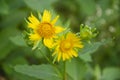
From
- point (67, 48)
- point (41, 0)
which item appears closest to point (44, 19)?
point (67, 48)

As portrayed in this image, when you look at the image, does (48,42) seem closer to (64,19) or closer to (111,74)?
(111,74)

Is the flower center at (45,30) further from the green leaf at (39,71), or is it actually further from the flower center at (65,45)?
the green leaf at (39,71)

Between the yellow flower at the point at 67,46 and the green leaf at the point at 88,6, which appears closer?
the yellow flower at the point at 67,46

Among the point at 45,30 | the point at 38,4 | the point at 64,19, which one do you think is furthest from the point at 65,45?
the point at 64,19

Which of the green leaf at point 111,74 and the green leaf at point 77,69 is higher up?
the green leaf at point 111,74

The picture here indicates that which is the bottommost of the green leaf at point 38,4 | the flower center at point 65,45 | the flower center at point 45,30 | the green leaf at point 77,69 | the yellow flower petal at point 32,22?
the green leaf at point 77,69

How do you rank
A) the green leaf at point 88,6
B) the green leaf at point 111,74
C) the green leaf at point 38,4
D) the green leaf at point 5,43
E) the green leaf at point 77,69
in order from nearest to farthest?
the green leaf at point 77,69
the green leaf at point 38,4
the green leaf at point 111,74
the green leaf at point 5,43
the green leaf at point 88,6

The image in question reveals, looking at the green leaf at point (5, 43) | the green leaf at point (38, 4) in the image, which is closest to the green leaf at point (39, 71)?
the green leaf at point (38, 4)
